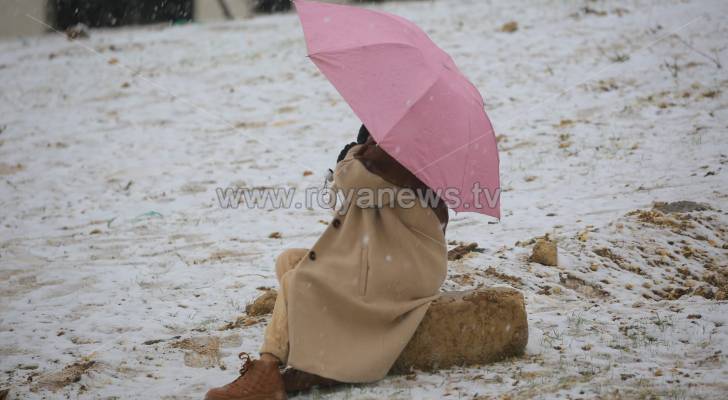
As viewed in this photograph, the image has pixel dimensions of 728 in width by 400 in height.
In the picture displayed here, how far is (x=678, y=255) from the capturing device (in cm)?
521

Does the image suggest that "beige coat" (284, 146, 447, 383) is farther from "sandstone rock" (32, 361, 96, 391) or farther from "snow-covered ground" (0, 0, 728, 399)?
"sandstone rock" (32, 361, 96, 391)

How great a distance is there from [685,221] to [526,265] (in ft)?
4.69

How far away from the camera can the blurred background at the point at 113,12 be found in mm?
17453

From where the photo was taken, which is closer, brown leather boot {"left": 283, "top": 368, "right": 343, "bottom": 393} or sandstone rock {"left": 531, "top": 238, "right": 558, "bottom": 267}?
brown leather boot {"left": 283, "top": 368, "right": 343, "bottom": 393}

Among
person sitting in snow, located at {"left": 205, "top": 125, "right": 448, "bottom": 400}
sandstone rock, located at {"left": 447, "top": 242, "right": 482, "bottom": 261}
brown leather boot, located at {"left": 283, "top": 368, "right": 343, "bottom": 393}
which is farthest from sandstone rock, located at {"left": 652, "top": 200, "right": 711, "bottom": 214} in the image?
brown leather boot, located at {"left": 283, "top": 368, "right": 343, "bottom": 393}

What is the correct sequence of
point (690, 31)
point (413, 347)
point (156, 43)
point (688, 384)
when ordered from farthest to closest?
point (156, 43), point (690, 31), point (413, 347), point (688, 384)

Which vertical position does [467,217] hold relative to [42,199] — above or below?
above

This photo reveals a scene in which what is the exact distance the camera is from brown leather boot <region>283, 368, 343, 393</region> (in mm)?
3586

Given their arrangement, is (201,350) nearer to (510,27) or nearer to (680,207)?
(680,207)

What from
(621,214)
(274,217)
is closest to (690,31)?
(621,214)

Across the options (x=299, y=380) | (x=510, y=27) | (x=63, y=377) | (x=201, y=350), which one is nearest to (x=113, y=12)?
(x=510, y=27)

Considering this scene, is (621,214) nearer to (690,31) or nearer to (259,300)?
(259,300)

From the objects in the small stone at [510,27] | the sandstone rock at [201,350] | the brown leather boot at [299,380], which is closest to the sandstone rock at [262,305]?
the sandstone rock at [201,350]

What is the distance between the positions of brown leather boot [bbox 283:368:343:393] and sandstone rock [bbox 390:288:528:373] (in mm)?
437
